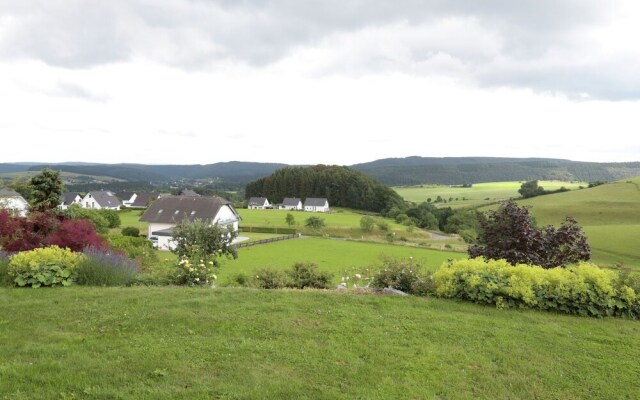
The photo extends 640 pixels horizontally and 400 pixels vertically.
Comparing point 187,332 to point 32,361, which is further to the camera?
point 187,332

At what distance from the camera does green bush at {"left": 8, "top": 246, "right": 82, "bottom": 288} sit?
9.41 m

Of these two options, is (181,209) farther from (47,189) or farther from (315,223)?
(47,189)

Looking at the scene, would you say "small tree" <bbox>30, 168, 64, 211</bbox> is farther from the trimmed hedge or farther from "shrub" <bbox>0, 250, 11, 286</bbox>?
the trimmed hedge

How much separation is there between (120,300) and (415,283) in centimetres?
634

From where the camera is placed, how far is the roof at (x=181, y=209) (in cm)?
4384

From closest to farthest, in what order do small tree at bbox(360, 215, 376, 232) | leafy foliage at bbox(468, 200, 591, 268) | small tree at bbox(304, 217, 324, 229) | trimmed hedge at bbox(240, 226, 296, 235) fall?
leafy foliage at bbox(468, 200, 591, 268)
trimmed hedge at bbox(240, 226, 296, 235)
small tree at bbox(304, 217, 324, 229)
small tree at bbox(360, 215, 376, 232)

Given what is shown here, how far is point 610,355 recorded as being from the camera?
20.2 feet

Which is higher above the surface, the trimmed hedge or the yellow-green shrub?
the yellow-green shrub

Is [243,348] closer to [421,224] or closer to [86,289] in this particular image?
[86,289]

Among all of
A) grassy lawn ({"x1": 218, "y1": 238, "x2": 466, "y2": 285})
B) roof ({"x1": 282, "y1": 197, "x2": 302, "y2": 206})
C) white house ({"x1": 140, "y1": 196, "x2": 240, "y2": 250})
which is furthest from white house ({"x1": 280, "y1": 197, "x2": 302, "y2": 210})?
grassy lawn ({"x1": 218, "y1": 238, "x2": 466, "y2": 285})

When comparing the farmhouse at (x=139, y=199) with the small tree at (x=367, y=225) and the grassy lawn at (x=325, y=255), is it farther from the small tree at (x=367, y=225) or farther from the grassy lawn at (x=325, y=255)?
the grassy lawn at (x=325, y=255)

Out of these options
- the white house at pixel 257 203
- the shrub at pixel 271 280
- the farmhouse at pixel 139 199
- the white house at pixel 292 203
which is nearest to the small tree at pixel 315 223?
the shrub at pixel 271 280

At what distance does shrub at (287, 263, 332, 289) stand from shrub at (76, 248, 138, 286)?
438 centimetres

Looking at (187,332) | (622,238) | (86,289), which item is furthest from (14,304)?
(622,238)
